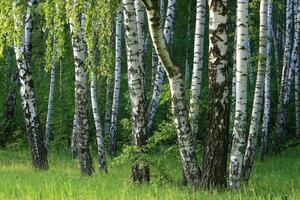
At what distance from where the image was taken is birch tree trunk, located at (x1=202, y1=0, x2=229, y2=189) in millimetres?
7469

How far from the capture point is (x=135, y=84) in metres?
9.30

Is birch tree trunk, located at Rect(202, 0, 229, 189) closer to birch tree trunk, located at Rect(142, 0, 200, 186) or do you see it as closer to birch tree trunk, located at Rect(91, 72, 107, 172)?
birch tree trunk, located at Rect(142, 0, 200, 186)

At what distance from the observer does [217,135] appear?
750 cm

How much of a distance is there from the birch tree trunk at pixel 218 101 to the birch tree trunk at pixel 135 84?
6.42 feet

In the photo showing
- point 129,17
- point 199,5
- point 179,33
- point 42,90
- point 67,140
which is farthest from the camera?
point 179,33

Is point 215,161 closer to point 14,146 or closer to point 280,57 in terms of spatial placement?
point 14,146

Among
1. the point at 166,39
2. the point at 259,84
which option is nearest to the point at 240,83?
the point at 259,84

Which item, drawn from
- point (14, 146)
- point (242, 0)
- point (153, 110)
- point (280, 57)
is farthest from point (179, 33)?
point (242, 0)

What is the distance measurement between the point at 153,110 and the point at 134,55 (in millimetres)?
7462

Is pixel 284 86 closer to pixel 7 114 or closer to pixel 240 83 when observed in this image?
pixel 240 83

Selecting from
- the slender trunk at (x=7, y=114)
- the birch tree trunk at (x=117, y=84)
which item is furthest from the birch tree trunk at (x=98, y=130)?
the slender trunk at (x=7, y=114)

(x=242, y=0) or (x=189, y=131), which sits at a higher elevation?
(x=242, y=0)

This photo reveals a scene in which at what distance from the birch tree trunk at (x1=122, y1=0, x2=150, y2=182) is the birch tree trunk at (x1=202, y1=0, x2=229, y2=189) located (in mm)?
1958

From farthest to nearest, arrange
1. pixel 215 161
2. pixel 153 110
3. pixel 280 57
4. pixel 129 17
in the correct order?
pixel 280 57 < pixel 153 110 < pixel 129 17 < pixel 215 161
